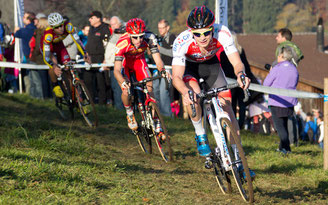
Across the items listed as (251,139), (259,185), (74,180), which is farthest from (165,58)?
(74,180)

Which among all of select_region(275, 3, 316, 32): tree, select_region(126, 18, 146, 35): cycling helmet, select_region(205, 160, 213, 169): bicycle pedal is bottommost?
select_region(205, 160, 213, 169): bicycle pedal

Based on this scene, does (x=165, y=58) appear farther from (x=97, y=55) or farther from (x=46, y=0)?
(x=46, y=0)

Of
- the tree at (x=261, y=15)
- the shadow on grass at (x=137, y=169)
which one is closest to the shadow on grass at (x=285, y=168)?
the shadow on grass at (x=137, y=169)

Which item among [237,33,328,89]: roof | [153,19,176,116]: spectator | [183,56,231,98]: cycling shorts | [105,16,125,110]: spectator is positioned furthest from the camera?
[237,33,328,89]: roof

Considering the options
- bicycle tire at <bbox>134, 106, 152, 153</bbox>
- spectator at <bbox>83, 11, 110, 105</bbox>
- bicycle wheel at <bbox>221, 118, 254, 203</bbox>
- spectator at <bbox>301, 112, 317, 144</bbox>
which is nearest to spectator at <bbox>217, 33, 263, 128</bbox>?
spectator at <bbox>301, 112, 317, 144</bbox>

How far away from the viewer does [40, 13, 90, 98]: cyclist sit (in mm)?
10090

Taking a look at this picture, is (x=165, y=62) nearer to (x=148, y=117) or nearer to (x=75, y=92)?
(x=75, y=92)

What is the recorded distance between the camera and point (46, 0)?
4956cm

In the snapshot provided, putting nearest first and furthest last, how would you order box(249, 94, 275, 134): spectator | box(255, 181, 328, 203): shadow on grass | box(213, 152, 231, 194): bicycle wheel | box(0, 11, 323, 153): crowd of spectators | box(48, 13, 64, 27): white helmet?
box(213, 152, 231, 194): bicycle wheel < box(255, 181, 328, 203): shadow on grass < box(48, 13, 64, 27): white helmet < box(0, 11, 323, 153): crowd of spectators < box(249, 94, 275, 134): spectator

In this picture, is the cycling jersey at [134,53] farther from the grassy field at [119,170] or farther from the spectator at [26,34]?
the spectator at [26,34]

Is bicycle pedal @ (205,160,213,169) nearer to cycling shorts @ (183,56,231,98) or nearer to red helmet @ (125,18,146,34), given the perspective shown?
cycling shorts @ (183,56,231,98)

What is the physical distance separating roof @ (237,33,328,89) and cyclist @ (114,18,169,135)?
24.9 m

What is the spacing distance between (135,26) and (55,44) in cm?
333

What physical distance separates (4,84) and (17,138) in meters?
8.05
